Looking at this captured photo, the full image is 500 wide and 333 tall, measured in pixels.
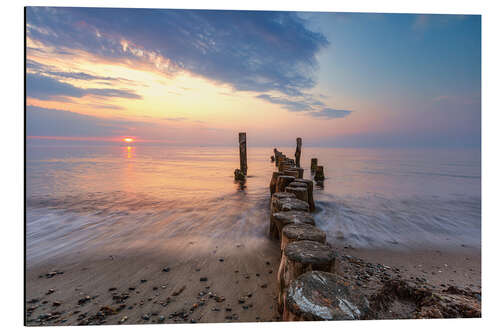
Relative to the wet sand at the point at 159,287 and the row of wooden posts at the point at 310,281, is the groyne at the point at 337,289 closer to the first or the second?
the row of wooden posts at the point at 310,281

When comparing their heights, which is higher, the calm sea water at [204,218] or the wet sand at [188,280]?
the calm sea water at [204,218]

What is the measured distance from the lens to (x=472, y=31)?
10.2 feet

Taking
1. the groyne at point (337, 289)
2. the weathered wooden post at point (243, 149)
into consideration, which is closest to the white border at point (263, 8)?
the groyne at point (337, 289)

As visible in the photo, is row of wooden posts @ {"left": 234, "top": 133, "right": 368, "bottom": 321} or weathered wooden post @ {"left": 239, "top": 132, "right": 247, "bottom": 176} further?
weathered wooden post @ {"left": 239, "top": 132, "right": 247, "bottom": 176}

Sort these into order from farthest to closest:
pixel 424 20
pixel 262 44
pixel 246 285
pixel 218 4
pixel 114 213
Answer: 1. pixel 114 213
2. pixel 262 44
3. pixel 424 20
4. pixel 218 4
5. pixel 246 285

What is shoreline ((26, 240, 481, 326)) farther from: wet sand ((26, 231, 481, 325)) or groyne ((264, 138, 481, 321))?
groyne ((264, 138, 481, 321))

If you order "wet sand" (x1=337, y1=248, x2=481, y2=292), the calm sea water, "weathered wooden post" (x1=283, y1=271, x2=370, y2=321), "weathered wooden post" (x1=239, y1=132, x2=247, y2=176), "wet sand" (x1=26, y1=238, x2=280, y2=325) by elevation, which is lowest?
"wet sand" (x1=337, y1=248, x2=481, y2=292)

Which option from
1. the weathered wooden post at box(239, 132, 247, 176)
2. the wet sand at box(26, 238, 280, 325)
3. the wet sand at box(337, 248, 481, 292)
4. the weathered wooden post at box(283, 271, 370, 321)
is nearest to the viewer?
the weathered wooden post at box(283, 271, 370, 321)

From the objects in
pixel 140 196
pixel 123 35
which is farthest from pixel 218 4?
pixel 140 196

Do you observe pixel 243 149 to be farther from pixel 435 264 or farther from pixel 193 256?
pixel 435 264

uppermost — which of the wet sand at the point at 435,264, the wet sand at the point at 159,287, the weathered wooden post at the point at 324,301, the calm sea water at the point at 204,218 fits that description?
the weathered wooden post at the point at 324,301

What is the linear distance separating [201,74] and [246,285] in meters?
4.74

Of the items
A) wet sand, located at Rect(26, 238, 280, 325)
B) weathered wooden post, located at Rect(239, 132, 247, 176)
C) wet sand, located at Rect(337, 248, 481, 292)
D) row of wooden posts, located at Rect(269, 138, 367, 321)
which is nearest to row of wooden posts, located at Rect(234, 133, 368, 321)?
row of wooden posts, located at Rect(269, 138, 367, 321)
